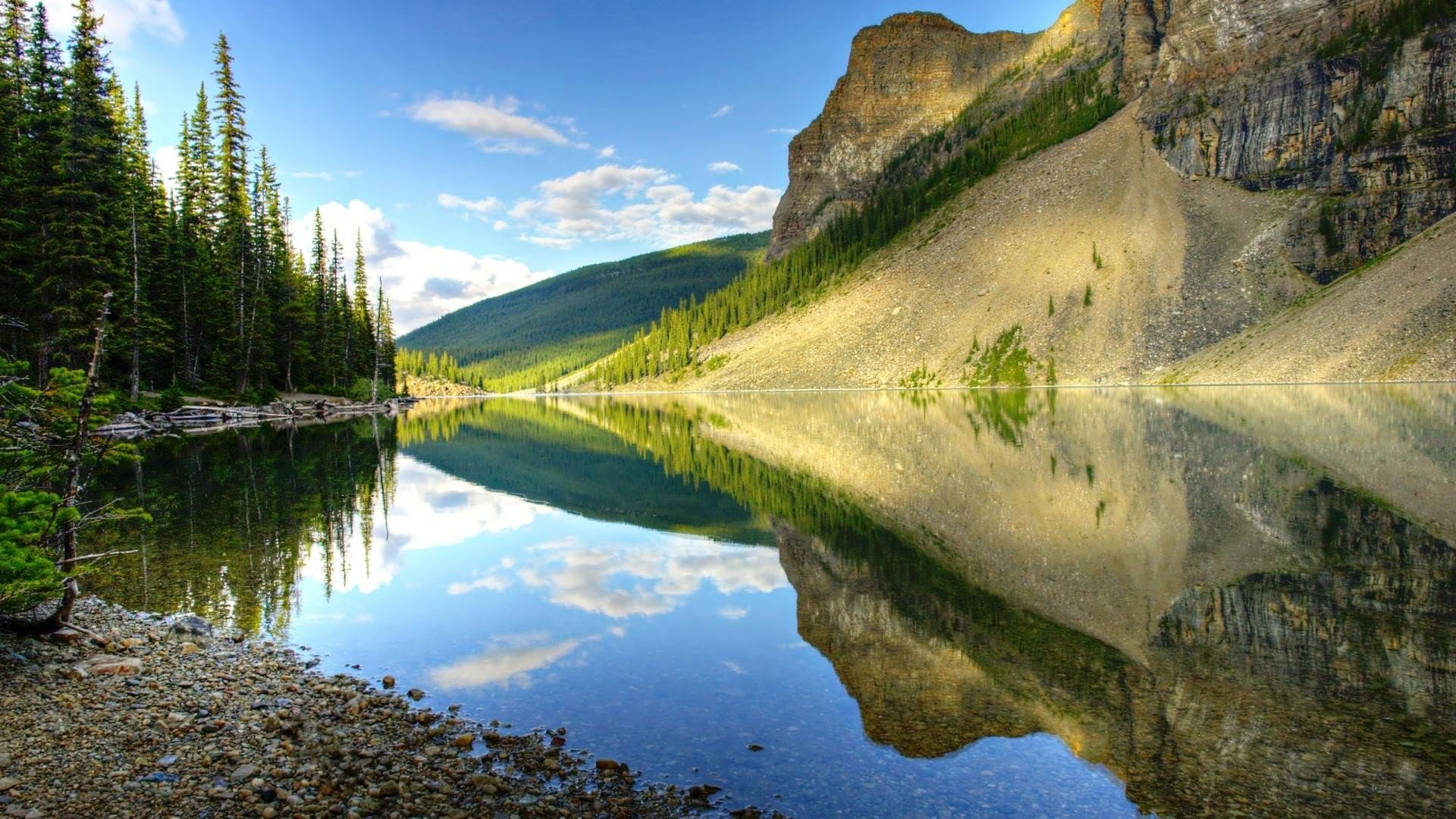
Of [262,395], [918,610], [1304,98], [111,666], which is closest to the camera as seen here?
[111,666]

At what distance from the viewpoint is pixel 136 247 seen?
45.9 metres

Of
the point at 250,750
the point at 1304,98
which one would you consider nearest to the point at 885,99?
the point at 1304,98

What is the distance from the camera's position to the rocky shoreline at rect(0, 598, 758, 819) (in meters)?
6.18

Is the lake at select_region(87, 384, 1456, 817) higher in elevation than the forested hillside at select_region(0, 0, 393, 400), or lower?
lower

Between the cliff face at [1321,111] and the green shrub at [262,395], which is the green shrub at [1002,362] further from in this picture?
the green shrub at [262,395]

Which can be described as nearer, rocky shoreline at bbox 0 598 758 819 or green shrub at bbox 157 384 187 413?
rocky shoreline at bbox 0 598 758 819

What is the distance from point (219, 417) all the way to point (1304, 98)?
12380 cm

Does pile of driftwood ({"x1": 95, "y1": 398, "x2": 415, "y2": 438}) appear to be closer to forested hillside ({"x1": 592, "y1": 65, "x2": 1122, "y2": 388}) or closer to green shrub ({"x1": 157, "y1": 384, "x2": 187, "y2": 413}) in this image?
green shrub ({"x1": 157, "y1": 384, "x2": 187, "y2": 413})

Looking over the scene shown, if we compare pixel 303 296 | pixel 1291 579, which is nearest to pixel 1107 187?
pixel 303 296

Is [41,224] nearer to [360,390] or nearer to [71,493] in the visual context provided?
[71,493]

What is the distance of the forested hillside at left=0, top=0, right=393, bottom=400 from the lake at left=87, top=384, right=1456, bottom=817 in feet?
23.2

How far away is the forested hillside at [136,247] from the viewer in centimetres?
3722

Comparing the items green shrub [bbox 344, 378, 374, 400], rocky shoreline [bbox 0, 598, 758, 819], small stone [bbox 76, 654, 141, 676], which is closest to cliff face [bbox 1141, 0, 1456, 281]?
rocky shoreline [bbox 0, 598, 758, 819]

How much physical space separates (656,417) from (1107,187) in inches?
3173
